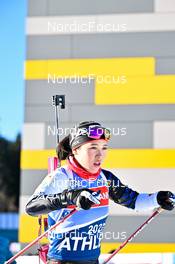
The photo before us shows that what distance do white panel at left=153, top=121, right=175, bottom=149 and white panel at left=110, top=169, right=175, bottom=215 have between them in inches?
4.6

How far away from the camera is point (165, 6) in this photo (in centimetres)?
284

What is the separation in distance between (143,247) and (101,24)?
3.56ft

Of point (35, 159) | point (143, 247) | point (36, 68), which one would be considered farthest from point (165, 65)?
point (143, 247)

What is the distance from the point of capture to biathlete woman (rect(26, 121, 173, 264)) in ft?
6.79

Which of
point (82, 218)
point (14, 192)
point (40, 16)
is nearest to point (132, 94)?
point (40, 16)

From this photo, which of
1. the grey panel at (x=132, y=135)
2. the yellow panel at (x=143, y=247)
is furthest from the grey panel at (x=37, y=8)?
the yellow panel at (x=143, y=247)

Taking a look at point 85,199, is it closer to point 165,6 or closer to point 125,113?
point 125,113

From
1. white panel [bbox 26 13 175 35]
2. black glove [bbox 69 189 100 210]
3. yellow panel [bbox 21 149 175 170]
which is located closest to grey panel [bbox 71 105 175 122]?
yellow panel [bbox 21 149 175 170]

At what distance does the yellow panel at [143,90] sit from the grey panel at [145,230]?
551 millimetres

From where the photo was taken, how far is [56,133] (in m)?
2.76

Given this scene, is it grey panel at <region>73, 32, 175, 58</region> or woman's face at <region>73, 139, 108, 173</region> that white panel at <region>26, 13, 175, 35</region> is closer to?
grey panel at <region>73, 32, 175, 58</region>

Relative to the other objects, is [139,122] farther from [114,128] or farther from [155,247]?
[155,247]

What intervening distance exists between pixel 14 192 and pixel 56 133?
12.8 m

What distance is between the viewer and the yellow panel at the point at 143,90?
279cm
